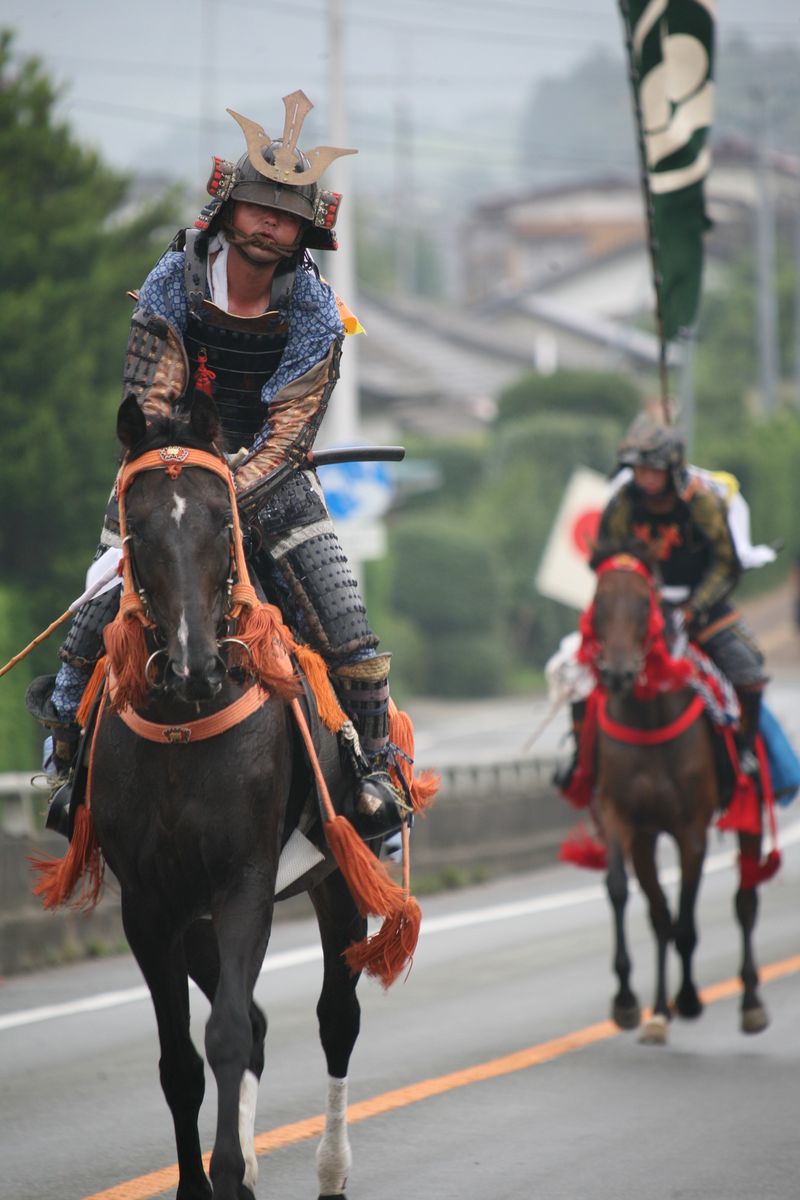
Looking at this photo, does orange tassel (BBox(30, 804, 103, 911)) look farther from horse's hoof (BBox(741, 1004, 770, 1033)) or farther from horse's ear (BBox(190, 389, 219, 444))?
horse's hoof (BBox(741, 1004, 770, 1033))

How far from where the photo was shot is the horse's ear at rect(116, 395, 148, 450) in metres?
6.12

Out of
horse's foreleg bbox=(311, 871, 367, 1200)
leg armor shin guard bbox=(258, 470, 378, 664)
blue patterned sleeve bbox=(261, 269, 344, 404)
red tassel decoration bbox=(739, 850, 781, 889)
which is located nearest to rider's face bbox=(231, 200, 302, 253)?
blue patterned sleeve bbox=(261, 269, 344, 404)

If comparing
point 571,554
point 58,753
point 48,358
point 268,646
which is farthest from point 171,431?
point 48,358

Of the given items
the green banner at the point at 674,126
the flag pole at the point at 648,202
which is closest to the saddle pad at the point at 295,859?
the flag pole at the point at 648,202

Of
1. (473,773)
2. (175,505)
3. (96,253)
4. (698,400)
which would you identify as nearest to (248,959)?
(175,505)

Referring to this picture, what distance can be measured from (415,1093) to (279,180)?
4.21 meters

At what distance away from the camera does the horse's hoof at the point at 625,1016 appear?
1068cm

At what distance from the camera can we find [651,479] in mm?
11617

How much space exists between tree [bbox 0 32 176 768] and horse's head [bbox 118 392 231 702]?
18.5 meters

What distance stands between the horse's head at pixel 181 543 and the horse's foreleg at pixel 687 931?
18.5ft

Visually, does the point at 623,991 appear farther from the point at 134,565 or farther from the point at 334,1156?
the point at 134,565

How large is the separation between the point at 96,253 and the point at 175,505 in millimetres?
22137

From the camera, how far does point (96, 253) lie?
2736 cm

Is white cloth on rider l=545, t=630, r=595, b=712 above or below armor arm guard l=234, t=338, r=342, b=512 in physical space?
below
